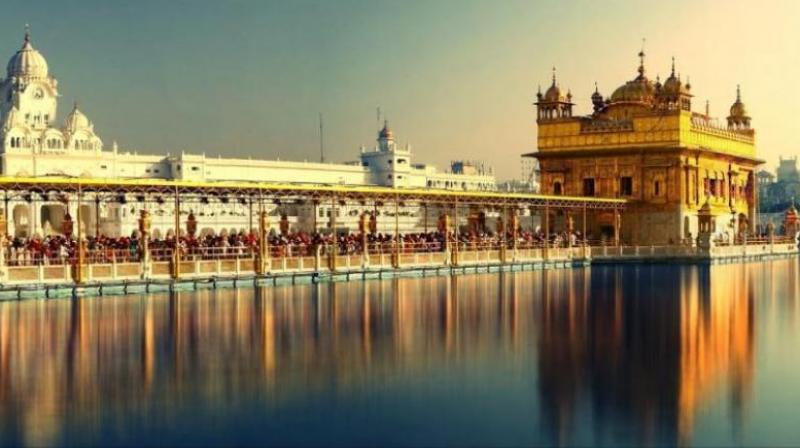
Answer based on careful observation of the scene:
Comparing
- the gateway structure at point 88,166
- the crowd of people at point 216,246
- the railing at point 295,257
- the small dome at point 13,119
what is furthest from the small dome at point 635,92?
the small dome at point 13,119

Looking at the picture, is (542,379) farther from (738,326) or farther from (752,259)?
(752,259)

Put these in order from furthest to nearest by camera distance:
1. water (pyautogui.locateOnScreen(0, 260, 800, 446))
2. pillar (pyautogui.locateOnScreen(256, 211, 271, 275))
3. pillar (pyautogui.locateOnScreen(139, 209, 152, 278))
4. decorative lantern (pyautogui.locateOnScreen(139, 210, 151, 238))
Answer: pillar (pyautogui.locateOnScreen(256, 211, 271, 275))
decorative lantern (pyautogui.locateOnScreen(139, 210, 151, 238))
pillar (pyautogui.locateOnScreen(139, 209, 152, 278))
water (pyautogui.locateOnScreen(0, 260, 800, 446))

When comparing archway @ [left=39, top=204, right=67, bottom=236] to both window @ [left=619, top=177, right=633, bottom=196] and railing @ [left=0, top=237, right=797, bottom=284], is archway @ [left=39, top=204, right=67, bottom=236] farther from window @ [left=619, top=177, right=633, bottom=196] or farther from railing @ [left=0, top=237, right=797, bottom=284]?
railing @ [left=0, top=237, right=797, bottom=284]

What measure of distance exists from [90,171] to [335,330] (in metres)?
95.3

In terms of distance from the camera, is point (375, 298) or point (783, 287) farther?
point (783, 287)

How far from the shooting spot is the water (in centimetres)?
1462

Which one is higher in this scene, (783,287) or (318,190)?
(318,190)

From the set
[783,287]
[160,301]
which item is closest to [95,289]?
[160,301]

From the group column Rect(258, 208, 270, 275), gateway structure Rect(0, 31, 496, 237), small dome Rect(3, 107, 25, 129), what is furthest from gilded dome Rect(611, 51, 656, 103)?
small dome Rect(3, 107, 25, 129)

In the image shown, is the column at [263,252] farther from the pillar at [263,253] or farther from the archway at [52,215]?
the archway at [52,215]

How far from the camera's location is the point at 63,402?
52.1 ft

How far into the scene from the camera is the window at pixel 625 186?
70.6 metres

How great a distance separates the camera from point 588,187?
2842 inches

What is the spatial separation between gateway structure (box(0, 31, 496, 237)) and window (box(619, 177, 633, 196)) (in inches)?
1275
